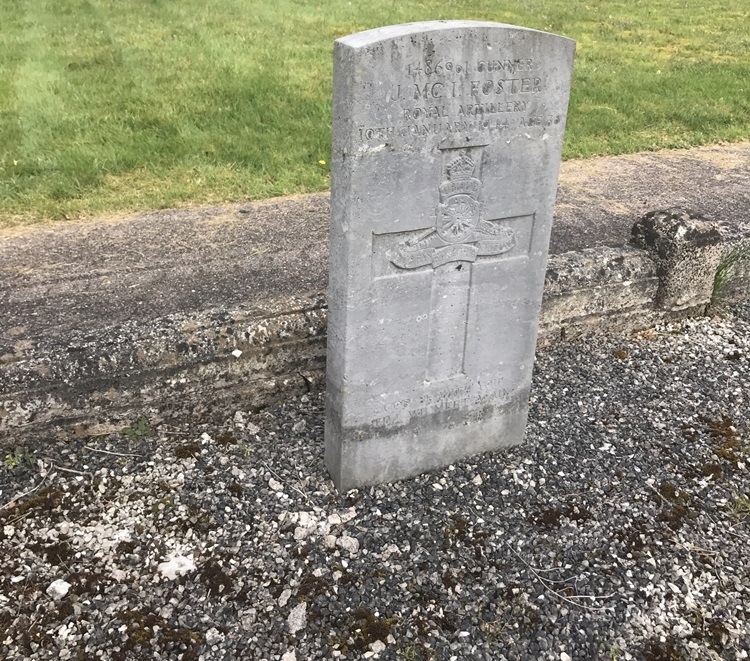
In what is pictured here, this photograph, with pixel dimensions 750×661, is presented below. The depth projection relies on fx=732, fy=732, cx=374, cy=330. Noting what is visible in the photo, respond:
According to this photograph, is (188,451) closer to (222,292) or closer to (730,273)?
(222,292)

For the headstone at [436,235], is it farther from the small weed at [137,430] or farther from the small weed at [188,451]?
the small weed at [137,430]

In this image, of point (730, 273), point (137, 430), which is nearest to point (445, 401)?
point (137, 430)

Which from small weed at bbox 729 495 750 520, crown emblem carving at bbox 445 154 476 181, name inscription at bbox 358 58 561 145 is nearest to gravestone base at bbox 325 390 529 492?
small weed at bbox 729 495 750 520

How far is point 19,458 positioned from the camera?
342 cm

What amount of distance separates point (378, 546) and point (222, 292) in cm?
234

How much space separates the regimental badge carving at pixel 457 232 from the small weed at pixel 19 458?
195 centimetres

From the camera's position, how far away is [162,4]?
42.9 ft

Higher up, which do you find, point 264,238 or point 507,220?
point 507,220

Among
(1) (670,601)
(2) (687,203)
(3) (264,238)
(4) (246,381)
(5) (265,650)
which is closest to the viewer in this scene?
(5) (265,650)

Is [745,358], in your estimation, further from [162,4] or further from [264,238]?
[162,4]

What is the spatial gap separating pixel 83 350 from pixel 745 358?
3.86 m

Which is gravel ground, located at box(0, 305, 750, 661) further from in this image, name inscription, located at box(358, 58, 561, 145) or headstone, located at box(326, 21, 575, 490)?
name inscription, located at box(358, 58, 561, 145)

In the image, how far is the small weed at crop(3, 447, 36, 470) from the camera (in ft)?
11.1

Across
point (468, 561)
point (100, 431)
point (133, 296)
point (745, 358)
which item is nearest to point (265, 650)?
point (468, 561)
